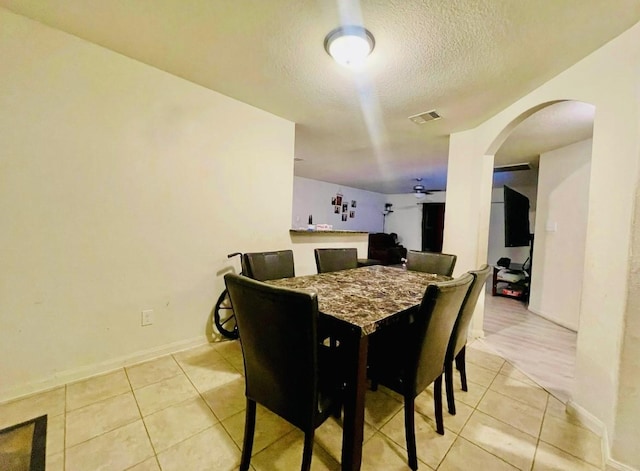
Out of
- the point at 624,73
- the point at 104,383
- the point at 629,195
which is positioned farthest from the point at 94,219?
the point at 624,73

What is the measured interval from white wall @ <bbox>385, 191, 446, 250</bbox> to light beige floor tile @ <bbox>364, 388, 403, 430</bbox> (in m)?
7.00

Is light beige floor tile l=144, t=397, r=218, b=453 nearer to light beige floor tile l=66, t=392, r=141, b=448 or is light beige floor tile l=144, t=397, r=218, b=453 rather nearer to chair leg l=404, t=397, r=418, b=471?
light beige floor tile l=66, t=392, r=141, b=448

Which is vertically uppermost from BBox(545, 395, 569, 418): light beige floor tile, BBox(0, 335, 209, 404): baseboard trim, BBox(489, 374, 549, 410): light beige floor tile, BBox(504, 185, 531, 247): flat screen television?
BBox(504, 185, 531, 247): flat screen television

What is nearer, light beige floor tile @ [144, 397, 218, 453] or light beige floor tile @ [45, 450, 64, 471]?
light beige floor tile @ [45, 450, 64, 471]

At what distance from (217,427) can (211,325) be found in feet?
3.67

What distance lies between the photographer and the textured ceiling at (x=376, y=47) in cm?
136

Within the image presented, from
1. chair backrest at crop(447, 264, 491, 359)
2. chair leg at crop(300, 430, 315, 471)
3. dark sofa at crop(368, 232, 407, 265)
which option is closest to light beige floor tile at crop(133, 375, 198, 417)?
chair leg at crop(300, 430, 315, 471)

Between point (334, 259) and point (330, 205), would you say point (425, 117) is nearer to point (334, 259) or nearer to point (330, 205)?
point (334, 259)

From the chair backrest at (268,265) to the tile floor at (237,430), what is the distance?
75cm

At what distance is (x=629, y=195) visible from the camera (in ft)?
4.34

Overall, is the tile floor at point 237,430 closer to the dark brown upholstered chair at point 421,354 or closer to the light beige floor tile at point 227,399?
the light beige floor tile at point 227,399

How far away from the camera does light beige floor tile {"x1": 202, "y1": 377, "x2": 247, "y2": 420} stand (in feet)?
5.01

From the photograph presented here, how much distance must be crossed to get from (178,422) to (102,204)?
1.51 meters

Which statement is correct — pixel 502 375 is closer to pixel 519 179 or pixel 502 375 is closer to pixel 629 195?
pixel 629 195
